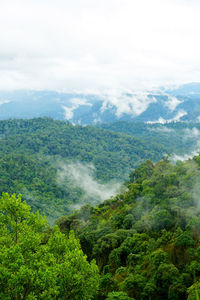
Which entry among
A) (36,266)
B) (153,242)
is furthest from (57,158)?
(36,266)

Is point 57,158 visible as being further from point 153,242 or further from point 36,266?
point 36,266

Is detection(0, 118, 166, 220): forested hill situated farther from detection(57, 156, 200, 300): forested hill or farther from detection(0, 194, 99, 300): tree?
detection(0, 194, 99, 300): tree

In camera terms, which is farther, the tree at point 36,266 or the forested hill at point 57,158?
the forested hill at point 57,158

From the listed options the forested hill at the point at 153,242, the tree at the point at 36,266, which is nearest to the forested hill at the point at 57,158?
the forested hill at the point at 153,242

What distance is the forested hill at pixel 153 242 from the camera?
66.4 feet

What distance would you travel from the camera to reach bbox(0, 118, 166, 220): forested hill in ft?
331

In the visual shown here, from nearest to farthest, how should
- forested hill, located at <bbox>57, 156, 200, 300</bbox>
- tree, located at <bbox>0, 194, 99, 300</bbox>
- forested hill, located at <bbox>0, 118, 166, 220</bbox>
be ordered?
tree, located at <bbox>0, 194, 99, 300</bbox> → forested hill, located at <bbox>57, 156, 200, 300</bbox> → forested hill, located at <bbox>0, 118, 166, 220</bbox>

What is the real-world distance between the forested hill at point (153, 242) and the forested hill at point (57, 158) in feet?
179

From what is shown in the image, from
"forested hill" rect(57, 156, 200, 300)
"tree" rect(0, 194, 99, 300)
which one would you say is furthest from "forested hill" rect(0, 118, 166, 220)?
"tree" rect(0, 194, 99, 300)

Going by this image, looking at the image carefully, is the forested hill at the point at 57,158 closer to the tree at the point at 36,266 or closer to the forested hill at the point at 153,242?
the forested hill at the point at 153,242

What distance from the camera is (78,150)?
15650cm

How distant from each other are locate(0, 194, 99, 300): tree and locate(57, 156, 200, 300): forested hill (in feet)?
20.8

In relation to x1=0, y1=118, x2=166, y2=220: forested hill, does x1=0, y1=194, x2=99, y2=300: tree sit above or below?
below

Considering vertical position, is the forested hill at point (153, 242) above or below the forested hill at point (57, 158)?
below
